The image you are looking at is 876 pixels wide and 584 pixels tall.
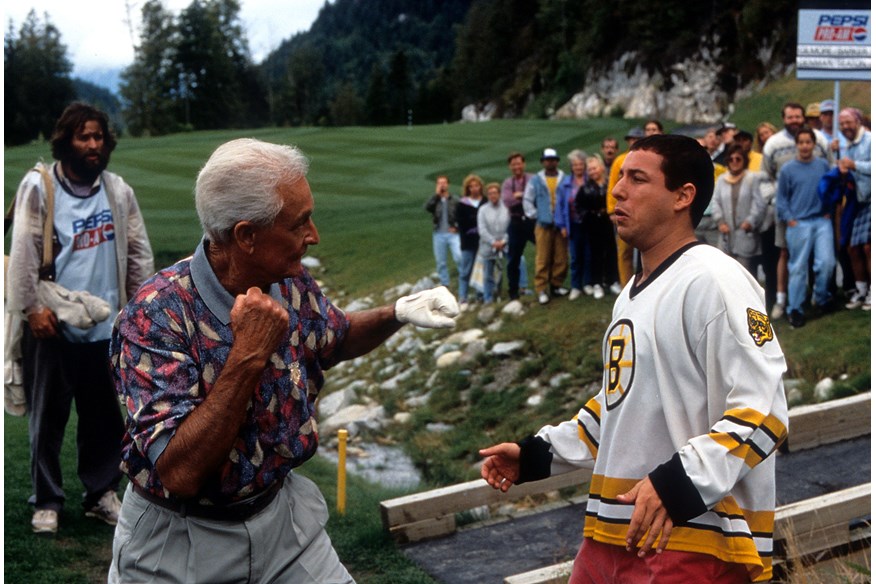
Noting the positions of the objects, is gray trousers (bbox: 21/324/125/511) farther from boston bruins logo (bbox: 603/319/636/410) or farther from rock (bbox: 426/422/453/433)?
rock (bbox: 426/422/453/433)

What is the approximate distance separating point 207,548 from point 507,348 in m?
9.35

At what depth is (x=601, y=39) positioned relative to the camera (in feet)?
227

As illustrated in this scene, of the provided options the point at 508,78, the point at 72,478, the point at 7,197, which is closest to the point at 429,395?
the point at 72,478

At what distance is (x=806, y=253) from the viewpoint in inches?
406

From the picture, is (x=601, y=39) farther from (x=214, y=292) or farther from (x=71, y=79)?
(x=214, y=292)

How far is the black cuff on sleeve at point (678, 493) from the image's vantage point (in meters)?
2.74

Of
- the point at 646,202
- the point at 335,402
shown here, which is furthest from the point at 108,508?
the point at 335,402

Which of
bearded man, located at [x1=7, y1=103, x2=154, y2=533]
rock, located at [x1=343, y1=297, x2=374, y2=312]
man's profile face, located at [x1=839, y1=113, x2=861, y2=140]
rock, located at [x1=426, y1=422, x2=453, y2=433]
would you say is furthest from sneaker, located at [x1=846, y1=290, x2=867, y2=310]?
rock, located at [x1=343, y1=297, x2=374, y2=312]

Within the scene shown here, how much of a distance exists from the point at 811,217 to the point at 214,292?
8.47 meters

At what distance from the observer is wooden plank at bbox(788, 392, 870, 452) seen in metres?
7.52

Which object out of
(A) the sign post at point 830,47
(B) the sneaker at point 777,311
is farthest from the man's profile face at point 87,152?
(A) the sign post at point 830,47

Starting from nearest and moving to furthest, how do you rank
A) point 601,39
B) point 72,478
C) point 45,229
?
Answer: point 45,229 → point 72,478 → point 601,39

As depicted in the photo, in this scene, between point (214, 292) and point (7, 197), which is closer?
point (214, 292)

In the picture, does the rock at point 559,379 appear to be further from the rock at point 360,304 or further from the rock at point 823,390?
the rock at point 360,304
